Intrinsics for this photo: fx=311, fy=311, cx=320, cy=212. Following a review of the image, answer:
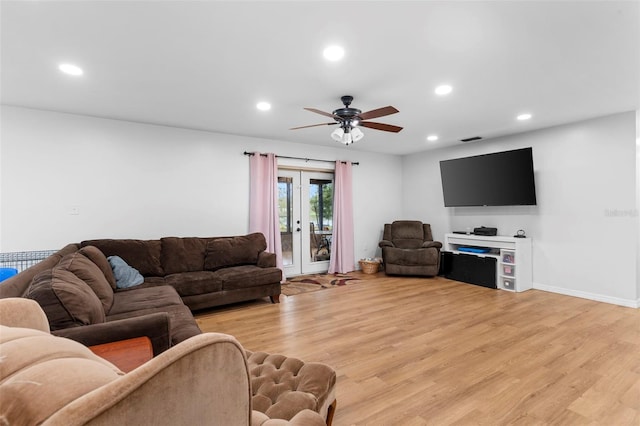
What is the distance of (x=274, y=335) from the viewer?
3.21m

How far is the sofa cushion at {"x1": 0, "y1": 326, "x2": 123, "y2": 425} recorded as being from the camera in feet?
1.78

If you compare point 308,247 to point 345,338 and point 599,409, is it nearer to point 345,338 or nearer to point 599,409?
point 345,338

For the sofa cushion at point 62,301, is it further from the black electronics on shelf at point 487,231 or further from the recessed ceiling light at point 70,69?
the black electronics on shelf at point 487,231

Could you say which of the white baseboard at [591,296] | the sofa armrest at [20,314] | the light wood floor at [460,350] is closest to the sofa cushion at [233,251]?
the light wood floor at [460,350]

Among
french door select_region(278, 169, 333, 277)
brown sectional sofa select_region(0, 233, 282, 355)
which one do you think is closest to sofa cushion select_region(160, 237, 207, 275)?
brown sectional sofa select_region(0, 233, 282, 355)

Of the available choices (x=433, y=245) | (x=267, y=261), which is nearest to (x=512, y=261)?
(x=433, y=245)

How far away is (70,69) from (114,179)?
1.87 m

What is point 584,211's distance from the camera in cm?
448

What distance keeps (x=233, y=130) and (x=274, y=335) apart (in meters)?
3.27

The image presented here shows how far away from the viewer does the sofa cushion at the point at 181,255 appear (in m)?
4.11

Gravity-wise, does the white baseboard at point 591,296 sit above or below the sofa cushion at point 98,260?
below

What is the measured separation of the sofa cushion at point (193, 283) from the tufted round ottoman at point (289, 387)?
2.30 m

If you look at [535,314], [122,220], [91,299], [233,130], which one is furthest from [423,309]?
[122,220]

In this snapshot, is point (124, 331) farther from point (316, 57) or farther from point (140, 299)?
point (316, 57)
